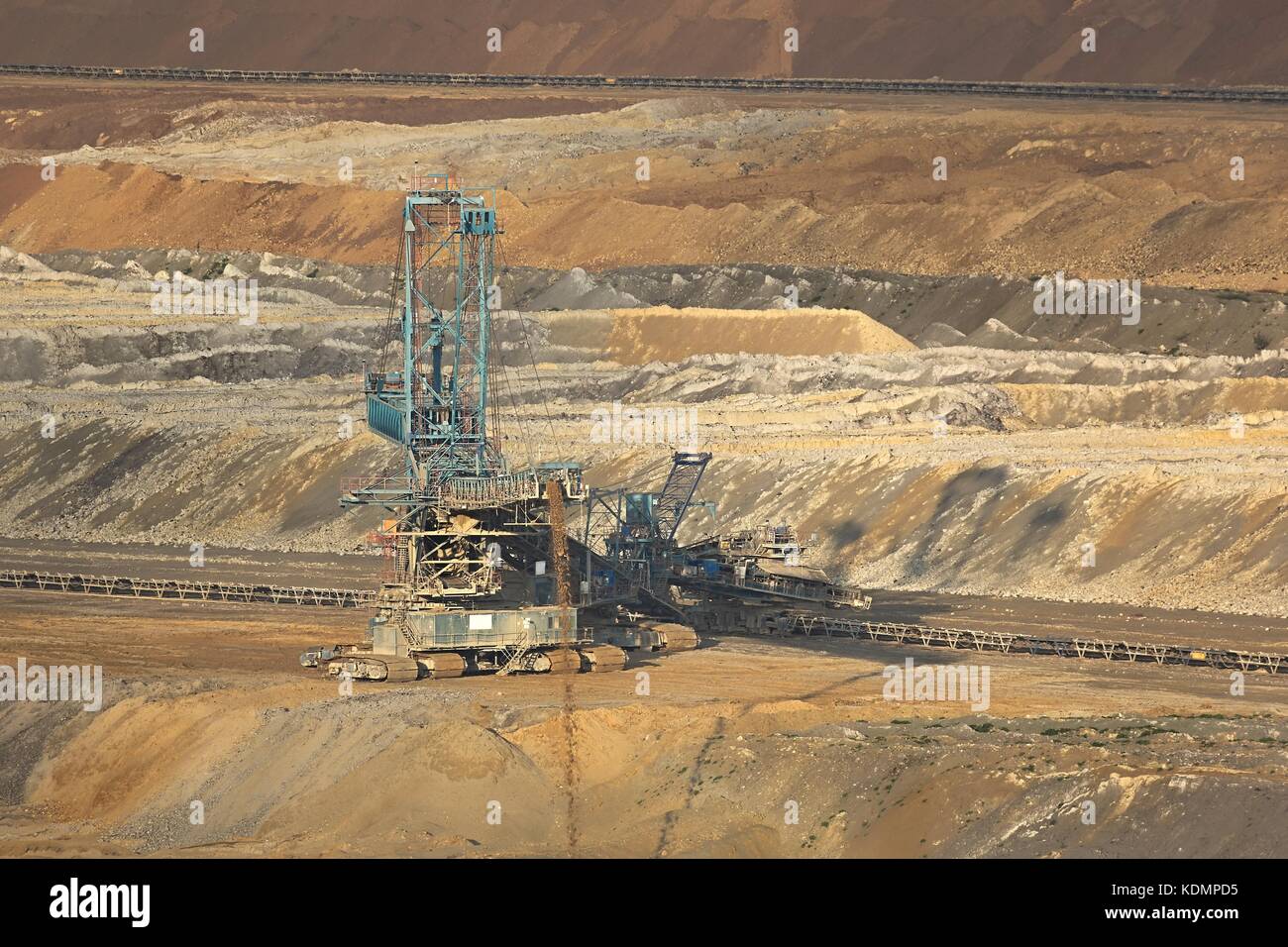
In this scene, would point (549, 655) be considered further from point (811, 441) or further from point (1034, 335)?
point (1034, 335)

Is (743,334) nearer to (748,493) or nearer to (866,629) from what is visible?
(748,493)

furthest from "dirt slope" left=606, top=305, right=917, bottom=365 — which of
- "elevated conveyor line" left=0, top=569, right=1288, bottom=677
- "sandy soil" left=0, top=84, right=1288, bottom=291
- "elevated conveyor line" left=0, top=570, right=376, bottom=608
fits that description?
"elevated conveyor line" left=0, top=570, right=376, bottom=608

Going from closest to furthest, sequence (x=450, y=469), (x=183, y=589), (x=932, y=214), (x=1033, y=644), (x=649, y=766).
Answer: (x=649, y=766), (x=450, y=469), (x=1033, y=644), (x=183, y=589), (x=932, y=214)

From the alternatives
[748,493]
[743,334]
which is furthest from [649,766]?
[743,334]

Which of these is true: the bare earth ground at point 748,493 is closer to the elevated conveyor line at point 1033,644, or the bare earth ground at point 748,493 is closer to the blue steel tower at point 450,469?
the elevated conveyor line at point 1033,644

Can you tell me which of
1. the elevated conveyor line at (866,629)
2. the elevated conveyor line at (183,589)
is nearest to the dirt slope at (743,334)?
the elevated conveyor line at (866,629)

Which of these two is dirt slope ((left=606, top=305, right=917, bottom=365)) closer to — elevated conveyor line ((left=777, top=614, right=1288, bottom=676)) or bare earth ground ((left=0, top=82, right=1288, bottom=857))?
bare earth ground ((left=0, top=82, right=1288, bottom=857))

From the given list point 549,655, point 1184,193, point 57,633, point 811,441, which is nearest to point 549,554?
point 549,655

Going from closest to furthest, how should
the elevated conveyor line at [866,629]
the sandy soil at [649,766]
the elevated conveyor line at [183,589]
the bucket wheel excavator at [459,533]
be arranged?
the sandy soil at [649,766] → the bucket wheel excavator at [459,533] → the elevated conveyor line at [866,629] → the elevated conveyor line at [183,589]
